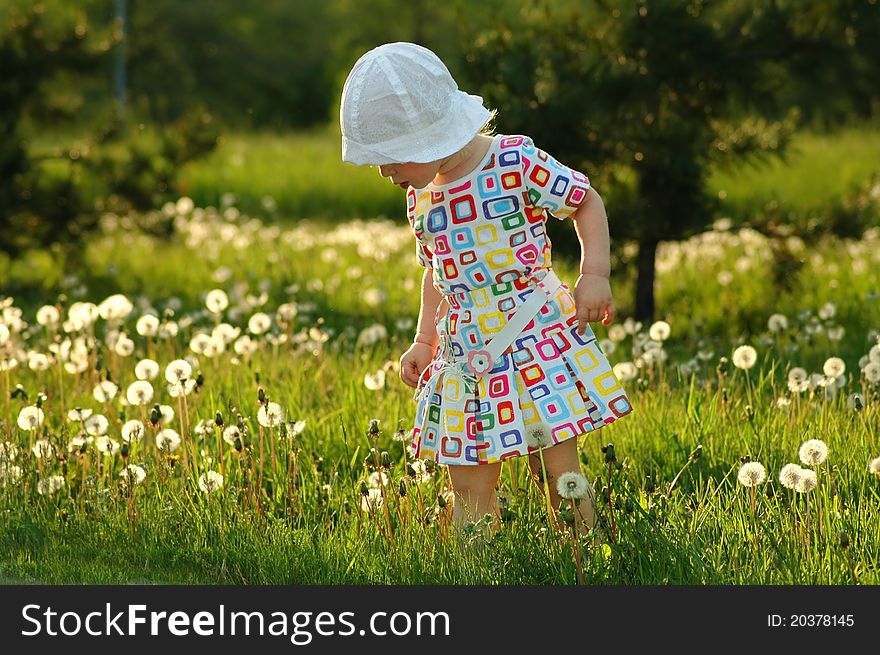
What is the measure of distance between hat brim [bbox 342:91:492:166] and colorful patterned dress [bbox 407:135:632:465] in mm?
201

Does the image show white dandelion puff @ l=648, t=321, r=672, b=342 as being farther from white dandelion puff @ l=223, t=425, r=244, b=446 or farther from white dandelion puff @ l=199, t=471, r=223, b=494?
white dandelion puff @ l=199, t=471, r=223, b=494

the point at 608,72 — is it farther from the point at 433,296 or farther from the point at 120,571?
the point at 120,571

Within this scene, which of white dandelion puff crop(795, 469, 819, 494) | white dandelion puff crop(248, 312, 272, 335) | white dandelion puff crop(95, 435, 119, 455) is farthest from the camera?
white dandelion puff crop(248, 312, 272, 335)

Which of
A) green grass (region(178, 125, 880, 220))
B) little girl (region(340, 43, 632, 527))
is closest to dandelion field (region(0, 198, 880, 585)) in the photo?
little girl (region(340, 43, 632, 527))

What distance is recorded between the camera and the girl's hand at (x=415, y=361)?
14.1 feet

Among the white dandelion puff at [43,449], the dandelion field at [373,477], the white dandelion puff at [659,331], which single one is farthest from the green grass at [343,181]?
the white dandelion puff at [43,449]

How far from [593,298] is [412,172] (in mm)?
669

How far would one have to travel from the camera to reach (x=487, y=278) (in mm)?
4035

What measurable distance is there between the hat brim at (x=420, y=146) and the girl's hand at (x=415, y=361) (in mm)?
738

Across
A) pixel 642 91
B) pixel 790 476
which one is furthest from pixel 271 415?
pixel 642 91

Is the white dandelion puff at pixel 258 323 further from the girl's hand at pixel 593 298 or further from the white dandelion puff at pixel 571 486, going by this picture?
the white dandelion puff at pixel 571 486

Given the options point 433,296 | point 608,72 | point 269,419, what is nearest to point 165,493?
point 269,419

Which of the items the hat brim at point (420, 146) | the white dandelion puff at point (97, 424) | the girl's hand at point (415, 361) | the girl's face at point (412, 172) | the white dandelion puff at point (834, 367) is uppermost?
the hat brim at point (420, 146)

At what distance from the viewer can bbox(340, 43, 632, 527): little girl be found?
380cm
